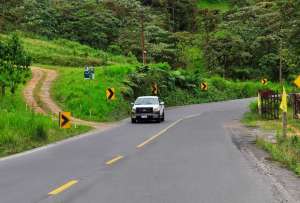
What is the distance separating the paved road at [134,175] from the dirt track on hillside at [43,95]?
13.5 meters

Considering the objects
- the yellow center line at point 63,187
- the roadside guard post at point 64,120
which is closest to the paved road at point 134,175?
the yellow center line at point 63,187

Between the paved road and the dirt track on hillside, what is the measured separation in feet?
44.4

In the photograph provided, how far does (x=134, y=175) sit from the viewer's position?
12523mm

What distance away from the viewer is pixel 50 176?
1245 centimetres

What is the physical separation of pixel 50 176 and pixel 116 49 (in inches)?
2667

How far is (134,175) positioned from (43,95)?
99.2 feet

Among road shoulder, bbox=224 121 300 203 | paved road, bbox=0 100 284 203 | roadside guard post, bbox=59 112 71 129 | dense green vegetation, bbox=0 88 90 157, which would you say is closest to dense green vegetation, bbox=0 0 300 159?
roadside guard post, bbox=59 112 71 129

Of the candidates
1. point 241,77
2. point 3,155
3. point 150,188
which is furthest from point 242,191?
point 241,77

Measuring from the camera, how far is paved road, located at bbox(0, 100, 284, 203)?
9.88 m

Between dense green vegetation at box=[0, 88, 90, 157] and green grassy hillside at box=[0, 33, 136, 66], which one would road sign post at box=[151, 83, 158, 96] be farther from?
dense green vegetation at box=[0, 88, 90, 157]

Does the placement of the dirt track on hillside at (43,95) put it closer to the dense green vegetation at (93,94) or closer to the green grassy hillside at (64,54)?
the dense green vegetation at (93,94)

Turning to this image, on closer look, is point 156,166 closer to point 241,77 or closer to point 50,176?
point 50,176

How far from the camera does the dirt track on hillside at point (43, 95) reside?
34.5 metres

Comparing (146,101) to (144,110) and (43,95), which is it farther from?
(43,95)
